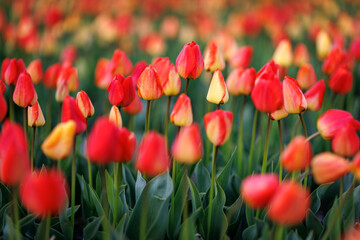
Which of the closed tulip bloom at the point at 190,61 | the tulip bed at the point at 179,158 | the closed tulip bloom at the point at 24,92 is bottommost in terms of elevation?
the tulip bed at the point at 179,158

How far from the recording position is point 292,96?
4.25 ft

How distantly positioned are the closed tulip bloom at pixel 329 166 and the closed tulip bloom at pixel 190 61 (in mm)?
613

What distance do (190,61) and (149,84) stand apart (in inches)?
8.1

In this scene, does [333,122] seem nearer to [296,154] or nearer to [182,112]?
[296,154]

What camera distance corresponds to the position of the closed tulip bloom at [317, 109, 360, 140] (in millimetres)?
Answer: 1211

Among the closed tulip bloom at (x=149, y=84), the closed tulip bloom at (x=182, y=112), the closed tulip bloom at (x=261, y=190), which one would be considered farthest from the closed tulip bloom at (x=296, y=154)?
the closed tulip bloom at (x=149, y=84)

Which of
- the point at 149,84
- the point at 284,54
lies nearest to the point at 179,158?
the point at 149,84

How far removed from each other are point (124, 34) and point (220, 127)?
2599 millimetres

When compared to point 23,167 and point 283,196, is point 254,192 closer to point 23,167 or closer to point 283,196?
point 283,196

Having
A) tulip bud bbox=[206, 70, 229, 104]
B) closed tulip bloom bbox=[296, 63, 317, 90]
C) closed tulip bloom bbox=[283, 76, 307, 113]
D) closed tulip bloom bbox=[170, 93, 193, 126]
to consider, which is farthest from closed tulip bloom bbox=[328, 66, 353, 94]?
closed tulip bloom bbox=[170, 93, 193, 126]

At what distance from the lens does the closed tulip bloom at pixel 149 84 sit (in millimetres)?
1333

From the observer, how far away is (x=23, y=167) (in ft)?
2.96

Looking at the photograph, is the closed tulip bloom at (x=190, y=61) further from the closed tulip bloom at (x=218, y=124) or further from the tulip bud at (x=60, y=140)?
the tulip bud at (x=60, y=140)

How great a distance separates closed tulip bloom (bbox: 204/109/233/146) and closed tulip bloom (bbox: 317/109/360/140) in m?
0.33
